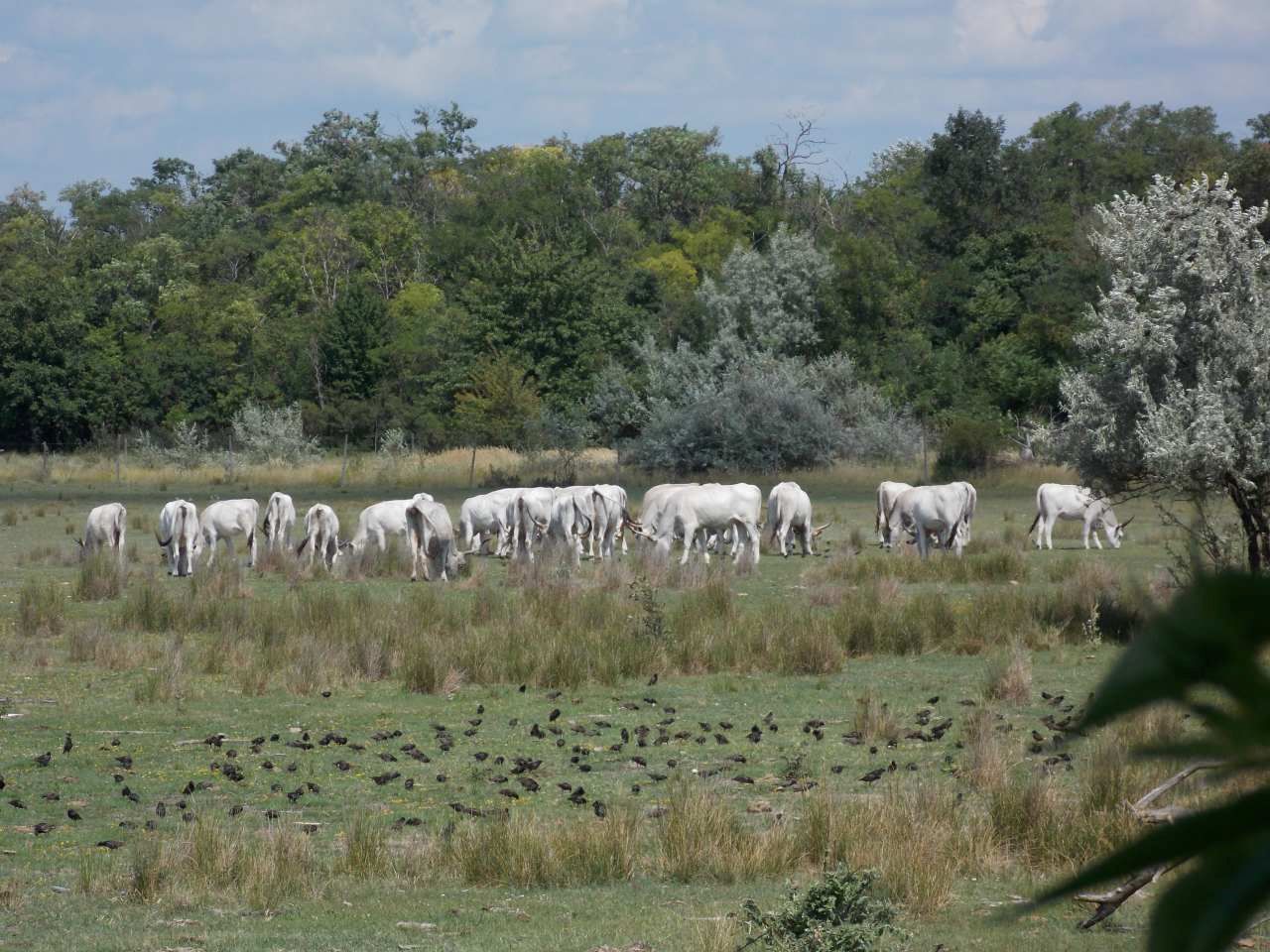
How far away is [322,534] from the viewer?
29.0m

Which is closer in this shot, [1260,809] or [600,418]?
[1260,809]

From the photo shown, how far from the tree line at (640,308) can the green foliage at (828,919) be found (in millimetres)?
41058

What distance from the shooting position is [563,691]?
15.2m

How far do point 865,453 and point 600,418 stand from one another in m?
11.5

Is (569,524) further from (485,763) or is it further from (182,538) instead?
(485,763)

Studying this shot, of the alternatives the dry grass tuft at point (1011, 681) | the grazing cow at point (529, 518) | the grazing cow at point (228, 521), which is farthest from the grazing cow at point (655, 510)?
the dry grass tuft at point (1011, 681)

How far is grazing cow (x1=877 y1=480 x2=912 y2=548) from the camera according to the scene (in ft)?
109

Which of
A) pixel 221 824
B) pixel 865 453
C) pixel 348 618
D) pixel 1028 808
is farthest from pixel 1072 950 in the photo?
pixel 865 453

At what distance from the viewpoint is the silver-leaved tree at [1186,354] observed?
16.9 metres

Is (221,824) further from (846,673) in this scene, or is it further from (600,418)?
(600,418)

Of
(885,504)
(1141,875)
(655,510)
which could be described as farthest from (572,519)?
(1141,875)

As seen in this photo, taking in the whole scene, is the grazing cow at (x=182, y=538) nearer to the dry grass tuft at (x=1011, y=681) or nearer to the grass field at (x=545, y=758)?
the grass field at (x=545, y=758)

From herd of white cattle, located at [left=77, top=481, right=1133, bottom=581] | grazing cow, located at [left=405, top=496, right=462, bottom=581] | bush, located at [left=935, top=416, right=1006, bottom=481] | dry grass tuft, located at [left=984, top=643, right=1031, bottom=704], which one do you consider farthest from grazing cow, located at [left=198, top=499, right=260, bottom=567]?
bush, located at [left=935, top=416, right=1006, bottom=481]

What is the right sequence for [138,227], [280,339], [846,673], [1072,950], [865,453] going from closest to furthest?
1. [1072,950]
2. [846,673]
3. [865,453]
4. [280,339]
5. [138,227]
